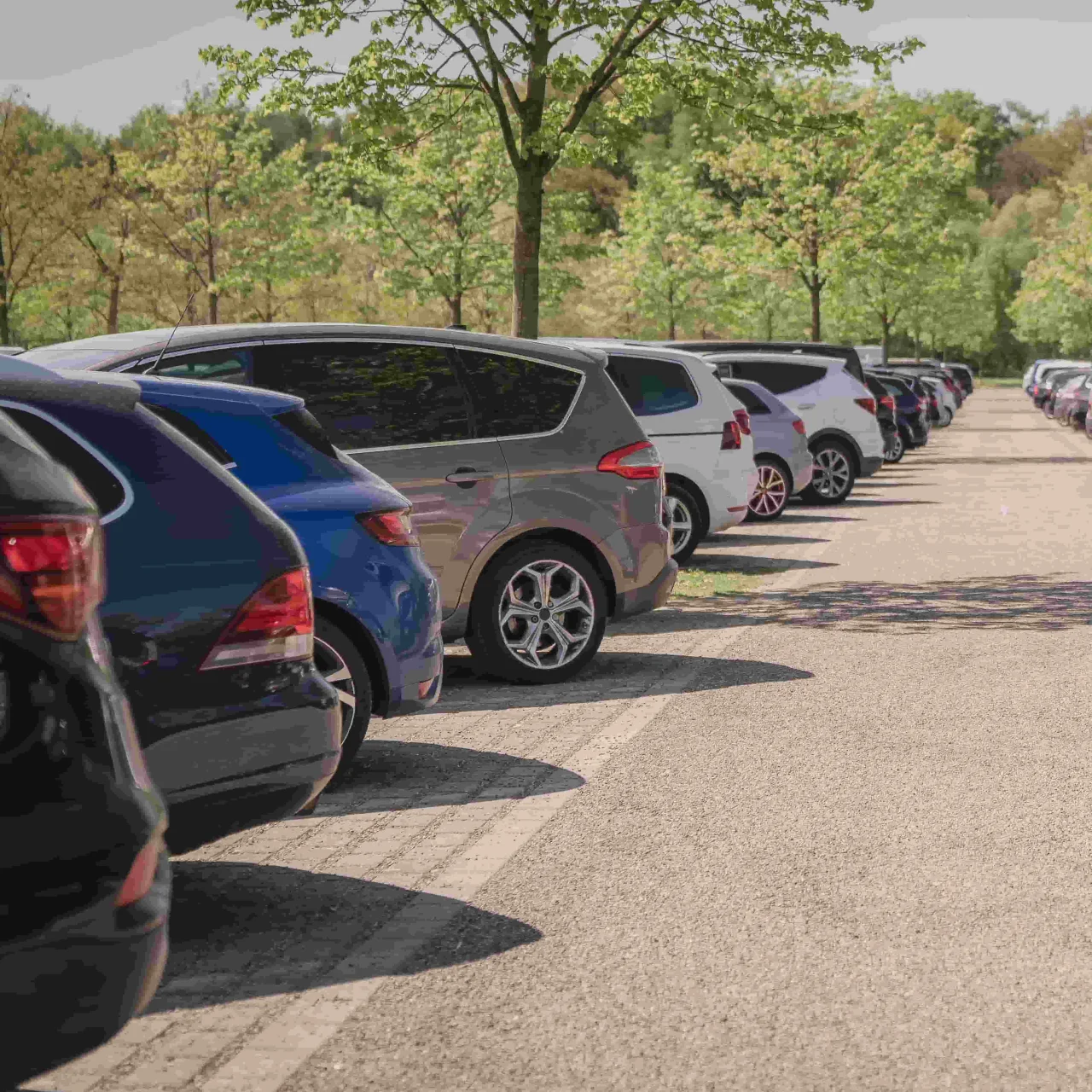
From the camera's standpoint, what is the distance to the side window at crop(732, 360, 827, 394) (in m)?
24.2

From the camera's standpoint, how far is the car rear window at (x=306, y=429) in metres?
7.28

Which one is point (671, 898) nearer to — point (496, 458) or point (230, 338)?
point (230, 338)

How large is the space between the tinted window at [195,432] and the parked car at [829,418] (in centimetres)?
1797

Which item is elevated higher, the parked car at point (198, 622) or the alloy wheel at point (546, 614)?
the parked car at point (198, 622)

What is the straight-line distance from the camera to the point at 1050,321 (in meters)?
106

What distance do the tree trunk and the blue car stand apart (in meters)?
9.04

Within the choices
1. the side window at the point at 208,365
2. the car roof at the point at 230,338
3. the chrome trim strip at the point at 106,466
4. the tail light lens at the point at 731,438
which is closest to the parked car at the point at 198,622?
the chrome trim strip at the point at 106,466

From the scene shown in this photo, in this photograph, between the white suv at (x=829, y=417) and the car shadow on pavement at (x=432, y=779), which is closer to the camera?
the car shadow on pavement at (x=432, y=779)

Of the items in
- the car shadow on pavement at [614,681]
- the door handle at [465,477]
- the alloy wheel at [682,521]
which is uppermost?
the door handle at [465,477]

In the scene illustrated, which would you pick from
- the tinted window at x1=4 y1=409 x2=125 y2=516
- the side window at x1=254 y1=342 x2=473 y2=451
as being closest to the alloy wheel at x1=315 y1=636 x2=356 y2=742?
the side window at x1=254 y1=342 x2=473 y2=451

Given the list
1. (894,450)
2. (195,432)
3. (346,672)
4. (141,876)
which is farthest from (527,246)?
(894,450)

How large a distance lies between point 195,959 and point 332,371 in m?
4.81

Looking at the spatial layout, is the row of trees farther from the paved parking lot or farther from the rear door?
the paved parking lot

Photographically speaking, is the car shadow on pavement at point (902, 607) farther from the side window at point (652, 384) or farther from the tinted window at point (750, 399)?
the tinted window at point (750, 399)
